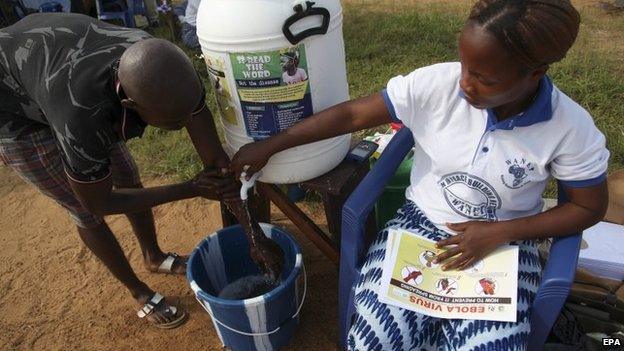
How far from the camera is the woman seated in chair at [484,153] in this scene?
1.24 m

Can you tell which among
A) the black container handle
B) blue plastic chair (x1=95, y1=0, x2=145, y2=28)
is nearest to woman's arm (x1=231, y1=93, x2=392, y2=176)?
the black container handle

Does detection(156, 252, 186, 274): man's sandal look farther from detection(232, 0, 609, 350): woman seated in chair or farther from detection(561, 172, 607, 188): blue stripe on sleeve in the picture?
detection(561, 172, 607, 188): blue stripe on sleeve

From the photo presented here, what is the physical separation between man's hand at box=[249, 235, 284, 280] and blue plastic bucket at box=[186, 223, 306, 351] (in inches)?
1.3

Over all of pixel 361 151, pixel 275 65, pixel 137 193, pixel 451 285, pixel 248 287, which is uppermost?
pixel 275 65

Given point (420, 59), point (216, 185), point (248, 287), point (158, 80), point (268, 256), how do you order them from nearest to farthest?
1. point (158, 80)
2. point (216, 185)
3. point (268, 256)
4. point (248, 287)
5. point (420, 59)

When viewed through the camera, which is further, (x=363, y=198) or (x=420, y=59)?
(x=420, y=59)

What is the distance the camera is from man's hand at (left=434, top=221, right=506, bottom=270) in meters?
1.54

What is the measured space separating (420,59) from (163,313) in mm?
2885

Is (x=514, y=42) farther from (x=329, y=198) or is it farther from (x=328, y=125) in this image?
(x=329, y=198)

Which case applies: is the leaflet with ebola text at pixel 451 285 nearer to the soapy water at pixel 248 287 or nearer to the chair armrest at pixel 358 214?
the chair armrest at pixel 358 214

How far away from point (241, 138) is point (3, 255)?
1823 mm

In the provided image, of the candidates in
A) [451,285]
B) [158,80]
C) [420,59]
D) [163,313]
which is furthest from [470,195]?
[420,59]

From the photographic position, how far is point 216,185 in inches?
69.2

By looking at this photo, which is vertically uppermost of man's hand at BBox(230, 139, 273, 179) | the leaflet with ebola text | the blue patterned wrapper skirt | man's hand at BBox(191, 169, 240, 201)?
man's hand at BBox(230, 139, 273, 179)
